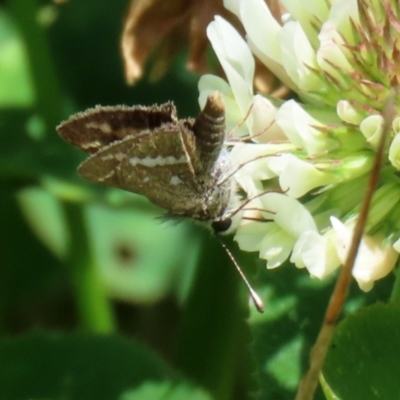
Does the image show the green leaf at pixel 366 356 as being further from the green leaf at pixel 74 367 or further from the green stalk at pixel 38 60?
the green stalk at pixel 38 60

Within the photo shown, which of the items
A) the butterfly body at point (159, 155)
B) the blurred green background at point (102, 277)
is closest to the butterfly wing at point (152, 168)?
the butterfly body at point (159, 155)

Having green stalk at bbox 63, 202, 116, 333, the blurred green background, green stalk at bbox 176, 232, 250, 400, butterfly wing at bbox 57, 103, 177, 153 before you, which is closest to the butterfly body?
butterfly wing at bbox 57, 103, 177, 153

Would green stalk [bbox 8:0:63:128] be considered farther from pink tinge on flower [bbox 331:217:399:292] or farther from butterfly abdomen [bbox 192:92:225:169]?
pink tinge on flower [bbox 331:217:399:292]

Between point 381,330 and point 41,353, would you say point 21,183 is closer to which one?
point 41,353

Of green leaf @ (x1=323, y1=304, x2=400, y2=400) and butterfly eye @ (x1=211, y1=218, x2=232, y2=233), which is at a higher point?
butterfly eye @ (x1=211, y1=218, x2=232, y2=233)

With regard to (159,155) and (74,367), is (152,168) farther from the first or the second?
(74,367)

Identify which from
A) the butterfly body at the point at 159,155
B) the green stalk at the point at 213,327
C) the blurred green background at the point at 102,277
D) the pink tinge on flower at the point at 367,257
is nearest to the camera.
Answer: the pink tinge on flower at the point at 367,257

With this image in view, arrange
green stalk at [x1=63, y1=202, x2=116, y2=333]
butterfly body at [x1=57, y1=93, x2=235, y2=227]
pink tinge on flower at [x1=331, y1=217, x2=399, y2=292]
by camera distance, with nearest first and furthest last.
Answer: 1. pink tinge on flower at [x1=331, y1=217, x2=399, y2=292]
2. butterfly body at [x1=57, y1=93, x2=235, y2=227]
3. green stalk at [x1=63, y1=202, x2=116, y2=333]
